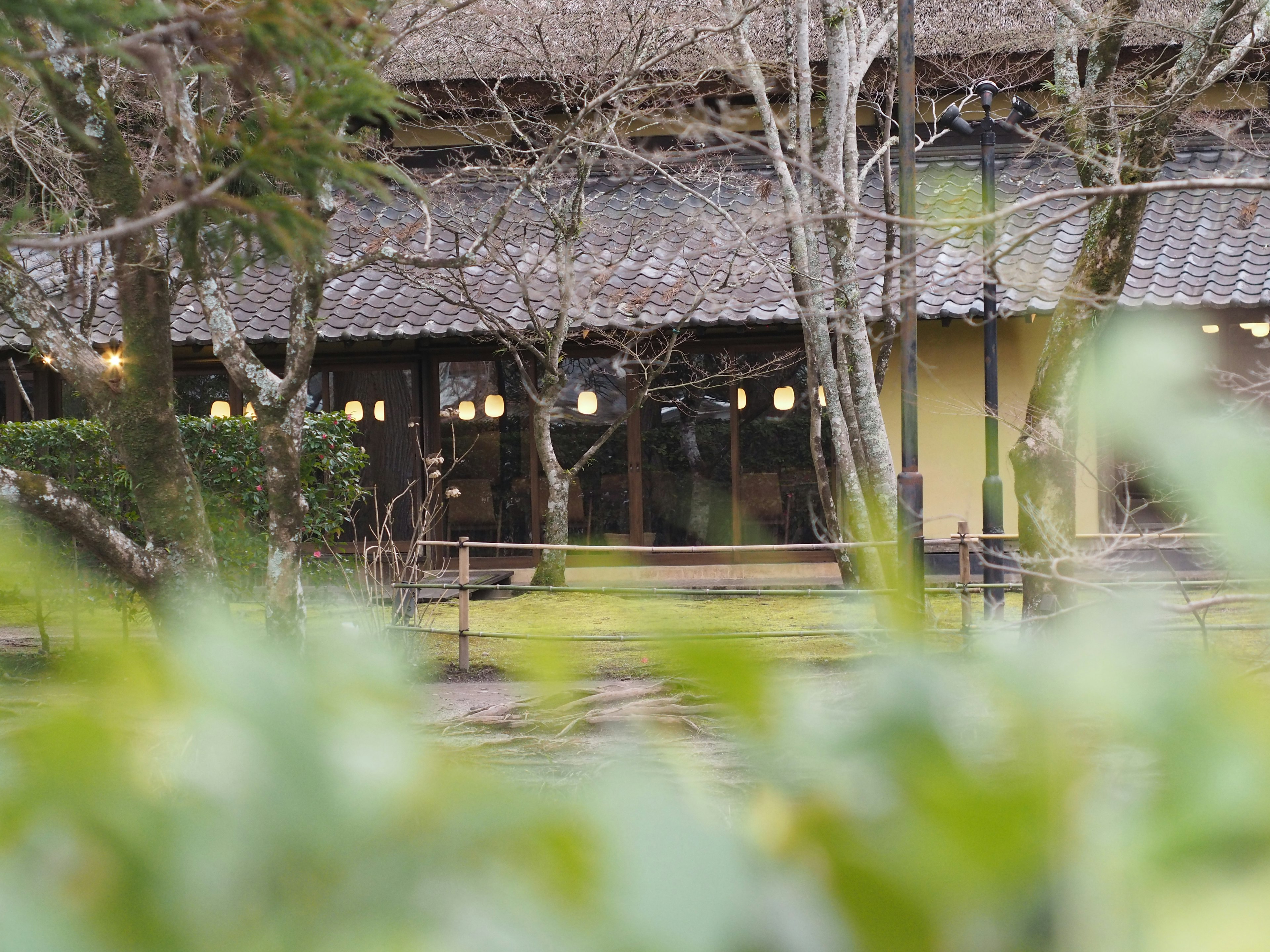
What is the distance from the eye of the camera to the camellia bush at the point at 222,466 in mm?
7762

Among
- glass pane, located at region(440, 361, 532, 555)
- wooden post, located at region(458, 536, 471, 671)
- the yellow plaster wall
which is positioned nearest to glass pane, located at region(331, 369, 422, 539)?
glass pane, located at region(440, 361, 532, 555)

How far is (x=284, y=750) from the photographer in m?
0.40

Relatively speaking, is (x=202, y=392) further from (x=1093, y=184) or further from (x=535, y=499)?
(x=1093, y=184)

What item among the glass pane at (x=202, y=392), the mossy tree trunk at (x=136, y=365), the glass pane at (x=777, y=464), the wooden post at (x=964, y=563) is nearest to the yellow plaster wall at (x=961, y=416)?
the glass pane at (x=777, y=464)

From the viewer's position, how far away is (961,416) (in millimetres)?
10617

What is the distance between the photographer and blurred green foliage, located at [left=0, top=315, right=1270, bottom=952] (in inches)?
13.5

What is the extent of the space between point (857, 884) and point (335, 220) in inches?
427

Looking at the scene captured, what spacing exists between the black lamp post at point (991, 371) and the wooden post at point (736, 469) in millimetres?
2727

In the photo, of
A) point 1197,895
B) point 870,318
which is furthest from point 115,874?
point 870,318

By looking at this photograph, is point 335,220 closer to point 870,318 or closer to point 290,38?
point 870,318

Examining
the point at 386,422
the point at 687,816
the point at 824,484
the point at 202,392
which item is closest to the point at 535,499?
the point at 386,422

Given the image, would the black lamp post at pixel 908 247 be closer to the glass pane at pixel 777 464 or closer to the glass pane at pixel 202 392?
the glass pane at pixel 777 464

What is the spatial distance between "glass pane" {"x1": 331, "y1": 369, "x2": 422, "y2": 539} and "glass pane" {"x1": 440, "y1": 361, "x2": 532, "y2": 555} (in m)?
0.36

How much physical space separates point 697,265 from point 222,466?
4903 mm
